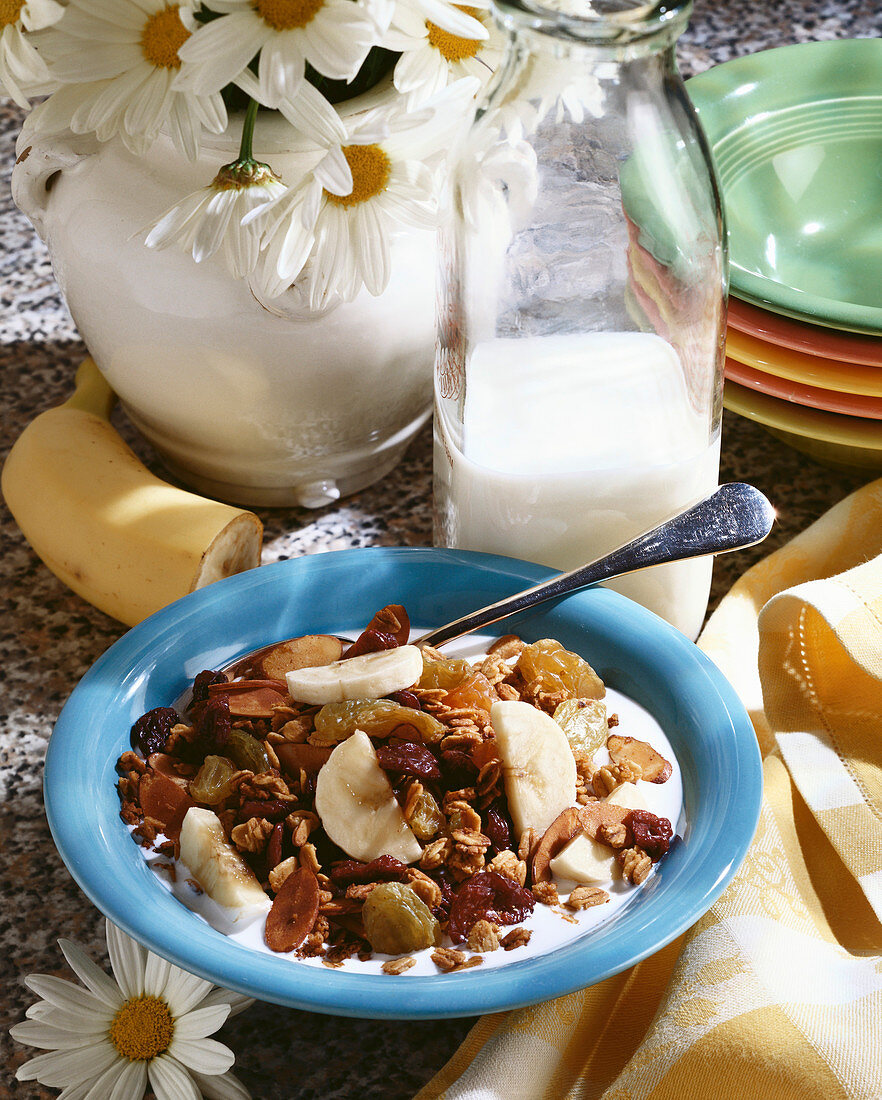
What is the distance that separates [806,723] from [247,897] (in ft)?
1.00

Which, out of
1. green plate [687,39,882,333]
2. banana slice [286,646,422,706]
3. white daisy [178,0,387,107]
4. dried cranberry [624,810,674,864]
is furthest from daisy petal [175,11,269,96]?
green plate [687,39,882,333]

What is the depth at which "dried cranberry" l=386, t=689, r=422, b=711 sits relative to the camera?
0.55 m

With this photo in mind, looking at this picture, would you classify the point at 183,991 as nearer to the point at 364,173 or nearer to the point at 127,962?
the point at 127,962

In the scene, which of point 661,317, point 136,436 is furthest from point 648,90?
point 136,436

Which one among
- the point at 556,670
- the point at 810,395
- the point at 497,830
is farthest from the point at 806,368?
the point at 497,830

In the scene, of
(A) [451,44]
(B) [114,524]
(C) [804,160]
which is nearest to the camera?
(A) [451,44]

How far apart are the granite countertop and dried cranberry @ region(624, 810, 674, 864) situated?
117 mm

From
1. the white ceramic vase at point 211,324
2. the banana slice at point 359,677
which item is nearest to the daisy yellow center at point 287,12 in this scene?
the white ceramic vase at point 211,324

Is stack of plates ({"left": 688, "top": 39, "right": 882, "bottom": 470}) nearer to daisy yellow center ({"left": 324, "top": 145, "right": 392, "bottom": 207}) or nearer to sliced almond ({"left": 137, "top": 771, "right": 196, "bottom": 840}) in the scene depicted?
daisy yellow center ({"left": 324, "top": 145, "right": 392, "bottom": 207})

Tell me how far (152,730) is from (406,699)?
0.13 meters

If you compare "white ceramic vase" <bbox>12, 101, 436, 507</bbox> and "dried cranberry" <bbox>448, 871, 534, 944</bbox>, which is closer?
"dried cranberry" <bbox>448, 871, 534, 944</bbox>

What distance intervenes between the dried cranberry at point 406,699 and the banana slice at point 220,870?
0.32ft

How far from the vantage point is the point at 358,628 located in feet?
2.20

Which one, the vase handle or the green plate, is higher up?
the vase handle
